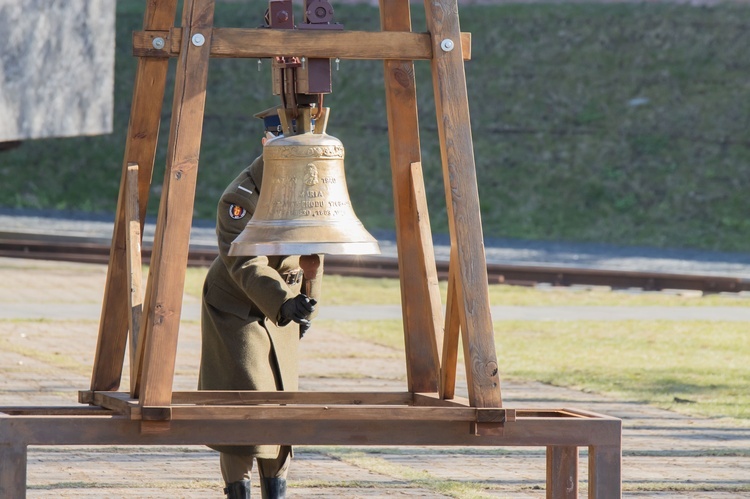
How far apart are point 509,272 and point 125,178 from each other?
13.0m

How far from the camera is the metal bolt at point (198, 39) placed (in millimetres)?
4574

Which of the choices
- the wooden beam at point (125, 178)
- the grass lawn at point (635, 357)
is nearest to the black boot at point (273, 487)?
the wooden beam at point (125, 178)

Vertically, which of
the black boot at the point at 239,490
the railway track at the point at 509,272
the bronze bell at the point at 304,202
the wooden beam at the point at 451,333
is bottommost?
the black boot at the point at 239,490

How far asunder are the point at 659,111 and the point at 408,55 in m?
23.5

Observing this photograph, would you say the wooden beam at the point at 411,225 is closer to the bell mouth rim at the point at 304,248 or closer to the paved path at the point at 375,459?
the bell mouth rim at the point at 304,248

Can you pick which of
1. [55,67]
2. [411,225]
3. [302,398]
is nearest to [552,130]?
[55,67]

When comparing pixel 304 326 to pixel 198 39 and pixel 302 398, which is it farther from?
pixel 198 39

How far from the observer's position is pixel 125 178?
5.26 meters

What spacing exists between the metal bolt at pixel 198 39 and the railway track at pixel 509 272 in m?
13.0

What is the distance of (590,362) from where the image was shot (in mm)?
12102

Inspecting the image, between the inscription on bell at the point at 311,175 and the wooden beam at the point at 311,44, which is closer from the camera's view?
the wooden beam at the point at 311,44

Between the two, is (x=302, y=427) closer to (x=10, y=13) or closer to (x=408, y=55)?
(x=408, y=55)

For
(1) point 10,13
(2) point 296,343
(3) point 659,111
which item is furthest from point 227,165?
(2) point 296,343

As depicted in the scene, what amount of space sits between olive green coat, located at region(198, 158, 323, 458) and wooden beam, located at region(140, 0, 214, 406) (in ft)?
3.74
